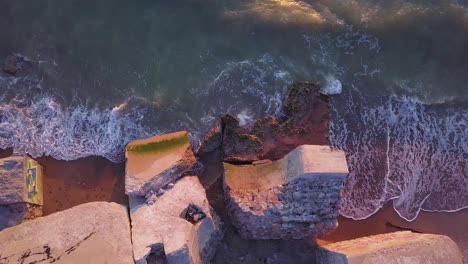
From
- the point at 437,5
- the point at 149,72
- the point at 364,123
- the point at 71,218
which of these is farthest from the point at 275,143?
the point at 437,5

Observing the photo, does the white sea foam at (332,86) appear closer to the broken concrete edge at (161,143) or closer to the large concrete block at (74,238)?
the broken concrete edge at (161,143)

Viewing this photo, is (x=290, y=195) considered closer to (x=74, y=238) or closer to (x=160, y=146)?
(x=160, y=146)

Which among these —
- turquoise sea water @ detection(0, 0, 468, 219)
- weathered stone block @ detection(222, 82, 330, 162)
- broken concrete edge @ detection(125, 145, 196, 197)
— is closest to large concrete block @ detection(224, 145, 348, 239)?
weathered stone block @ detection(222, 82, 330, 162)

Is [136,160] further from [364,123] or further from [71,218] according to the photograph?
[364,123]

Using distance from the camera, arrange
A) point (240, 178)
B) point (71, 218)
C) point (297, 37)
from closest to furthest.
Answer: point (71, 218)
point (240, 178)
point (297, 37)

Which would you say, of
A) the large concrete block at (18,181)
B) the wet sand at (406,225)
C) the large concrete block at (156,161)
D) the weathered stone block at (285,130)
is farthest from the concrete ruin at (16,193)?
the wet sand at (406,225)

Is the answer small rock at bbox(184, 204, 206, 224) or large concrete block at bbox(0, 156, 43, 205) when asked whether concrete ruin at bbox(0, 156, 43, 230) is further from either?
small rock at bbox(184, 204, 206, 224)

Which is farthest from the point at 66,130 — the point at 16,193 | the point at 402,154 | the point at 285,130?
the point at 402,154
